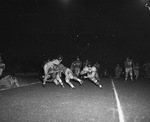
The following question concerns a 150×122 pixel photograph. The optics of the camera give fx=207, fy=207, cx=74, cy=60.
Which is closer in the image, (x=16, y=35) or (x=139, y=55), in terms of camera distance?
(x=16, y=35)

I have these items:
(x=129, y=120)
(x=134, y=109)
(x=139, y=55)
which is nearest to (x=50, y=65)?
(x=134, y=109)

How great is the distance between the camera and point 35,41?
2037 inches

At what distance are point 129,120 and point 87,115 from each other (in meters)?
1.14

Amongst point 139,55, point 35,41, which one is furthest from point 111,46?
point 35,41

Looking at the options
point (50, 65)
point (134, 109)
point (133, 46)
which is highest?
point (133, 46)

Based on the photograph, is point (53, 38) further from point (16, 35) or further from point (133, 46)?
point (133, 46)

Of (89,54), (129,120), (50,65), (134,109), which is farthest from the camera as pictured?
(89,54)

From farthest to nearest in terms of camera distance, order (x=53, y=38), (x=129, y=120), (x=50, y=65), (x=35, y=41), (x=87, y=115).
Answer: (x=53, y=38)
(x=35, y=41)
(x=50, y=65)
(x=87, y=115)
(x=129, y=120)

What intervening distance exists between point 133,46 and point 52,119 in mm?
62084

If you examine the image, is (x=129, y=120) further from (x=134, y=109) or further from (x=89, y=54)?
(x=89, y=54)

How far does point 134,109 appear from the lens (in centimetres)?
658

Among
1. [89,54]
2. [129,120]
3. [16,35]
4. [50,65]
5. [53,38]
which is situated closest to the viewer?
[129,120]

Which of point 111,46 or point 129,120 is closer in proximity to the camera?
point 129,120

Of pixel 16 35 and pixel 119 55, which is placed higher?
pixel 16 35
